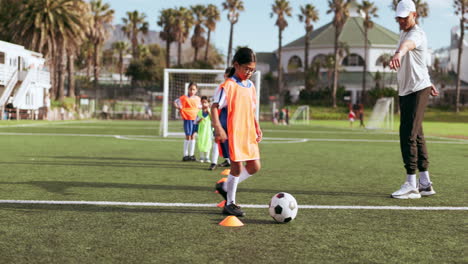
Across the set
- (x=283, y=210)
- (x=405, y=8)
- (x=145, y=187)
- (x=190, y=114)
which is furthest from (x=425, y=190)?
(x=190, y=114)

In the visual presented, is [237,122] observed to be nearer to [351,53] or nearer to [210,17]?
[210,17]

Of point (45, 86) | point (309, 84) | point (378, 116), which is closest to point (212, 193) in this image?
point (378, 116)

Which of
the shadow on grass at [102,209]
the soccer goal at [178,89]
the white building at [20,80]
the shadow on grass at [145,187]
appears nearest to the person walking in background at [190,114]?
the shadow on grass at [145,187]

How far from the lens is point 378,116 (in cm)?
3422

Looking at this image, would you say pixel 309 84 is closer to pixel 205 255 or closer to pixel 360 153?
pixel 360 153

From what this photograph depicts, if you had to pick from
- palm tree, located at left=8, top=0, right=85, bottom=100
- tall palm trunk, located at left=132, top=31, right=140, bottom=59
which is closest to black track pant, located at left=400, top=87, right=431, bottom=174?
palm tree, located at left=8, top=0, right=85, bottom=100

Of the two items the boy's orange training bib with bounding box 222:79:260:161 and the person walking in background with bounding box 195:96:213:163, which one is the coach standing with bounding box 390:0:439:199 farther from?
the person walking in background with bounding box 195:96:213:163

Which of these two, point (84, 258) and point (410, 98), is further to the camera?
point (410, 98)

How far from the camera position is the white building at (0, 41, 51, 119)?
1517 inches

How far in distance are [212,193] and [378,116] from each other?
96.2 ft

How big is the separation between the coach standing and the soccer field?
8.7 inches

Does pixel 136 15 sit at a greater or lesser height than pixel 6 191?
greater

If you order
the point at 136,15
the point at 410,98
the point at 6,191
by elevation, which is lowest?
the point at 6,191

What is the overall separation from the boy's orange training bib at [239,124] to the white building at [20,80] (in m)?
35.1
